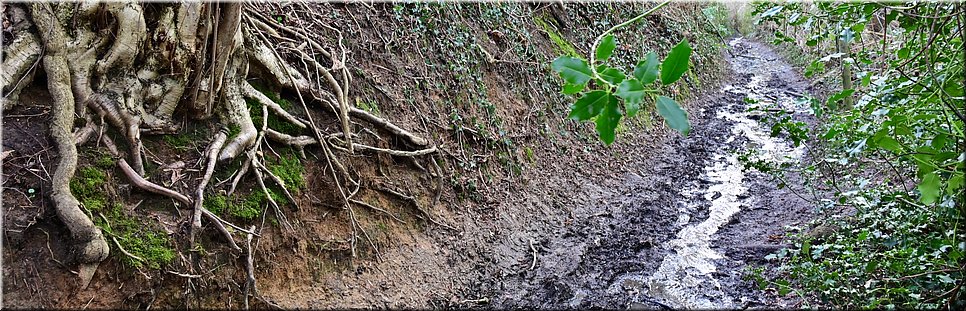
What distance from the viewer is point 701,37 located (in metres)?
16.3

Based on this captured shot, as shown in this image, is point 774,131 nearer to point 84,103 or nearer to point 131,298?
point 131,298

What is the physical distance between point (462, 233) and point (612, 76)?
4.01 metres

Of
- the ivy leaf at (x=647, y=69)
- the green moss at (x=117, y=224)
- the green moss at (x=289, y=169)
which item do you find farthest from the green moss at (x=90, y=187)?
the ivy leaf at (x=647, y=69)

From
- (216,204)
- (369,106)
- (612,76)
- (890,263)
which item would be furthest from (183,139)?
(890,263)

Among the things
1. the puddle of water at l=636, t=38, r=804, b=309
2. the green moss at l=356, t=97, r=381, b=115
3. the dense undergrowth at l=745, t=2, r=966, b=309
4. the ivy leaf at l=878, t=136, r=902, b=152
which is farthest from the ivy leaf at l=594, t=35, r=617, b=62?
Answer: the green moss at l=356, t=97, r=381, b=115

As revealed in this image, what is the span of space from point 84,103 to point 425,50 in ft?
11.4

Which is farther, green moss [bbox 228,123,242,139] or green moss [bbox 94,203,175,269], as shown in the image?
green moss [bbox 228,123,242,139]

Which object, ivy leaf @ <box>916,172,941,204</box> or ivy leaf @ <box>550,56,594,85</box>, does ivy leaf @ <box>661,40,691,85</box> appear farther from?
ivy leaf @ <box>916,172,941,204</box>

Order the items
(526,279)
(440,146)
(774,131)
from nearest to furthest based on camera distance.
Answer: (774,131) < (526,279) < (440,146)

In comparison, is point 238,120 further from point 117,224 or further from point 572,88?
point 572,88

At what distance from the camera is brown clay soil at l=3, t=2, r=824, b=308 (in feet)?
10.4

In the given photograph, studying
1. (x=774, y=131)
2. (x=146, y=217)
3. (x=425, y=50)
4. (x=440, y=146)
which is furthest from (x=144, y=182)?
(x=774, y=131)

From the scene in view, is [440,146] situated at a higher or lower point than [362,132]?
higher

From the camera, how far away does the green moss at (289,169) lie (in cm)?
430
